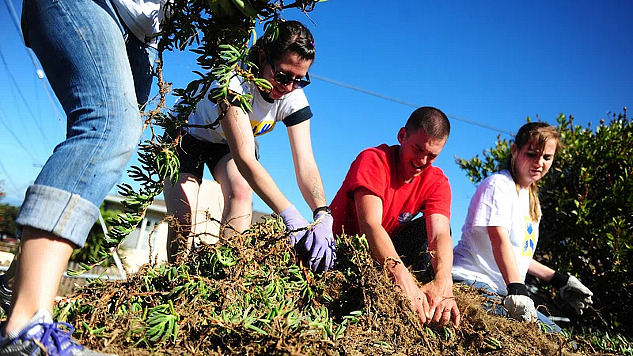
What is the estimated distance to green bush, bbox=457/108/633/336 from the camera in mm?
4684

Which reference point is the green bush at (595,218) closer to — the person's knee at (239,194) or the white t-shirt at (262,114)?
the white t-shirt at (262,114)

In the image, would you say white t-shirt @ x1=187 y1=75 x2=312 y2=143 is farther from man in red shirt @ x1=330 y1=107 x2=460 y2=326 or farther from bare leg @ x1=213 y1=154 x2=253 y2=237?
man in red shirt @ x1=330 y1=107 x2=460 y2=326

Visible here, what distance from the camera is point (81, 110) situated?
1.45 meters

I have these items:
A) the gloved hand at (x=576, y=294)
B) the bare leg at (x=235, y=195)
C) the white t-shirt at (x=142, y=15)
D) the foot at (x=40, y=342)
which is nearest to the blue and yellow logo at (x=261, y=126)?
the bare leg at (x=235, y=195)

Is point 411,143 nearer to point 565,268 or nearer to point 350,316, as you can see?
point 350,316

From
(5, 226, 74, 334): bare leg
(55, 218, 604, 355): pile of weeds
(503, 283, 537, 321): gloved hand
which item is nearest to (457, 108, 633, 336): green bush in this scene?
(503, 283, 537, 321): gloved hand

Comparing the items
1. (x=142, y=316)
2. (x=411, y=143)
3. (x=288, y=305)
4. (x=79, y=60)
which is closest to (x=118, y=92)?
(x=79, y=60)

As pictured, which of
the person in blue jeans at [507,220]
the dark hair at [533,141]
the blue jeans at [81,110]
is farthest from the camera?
the dark hair at [533,141]

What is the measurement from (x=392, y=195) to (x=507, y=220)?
3.05 ft

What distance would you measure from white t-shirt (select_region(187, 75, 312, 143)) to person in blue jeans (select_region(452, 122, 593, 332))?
147 cm

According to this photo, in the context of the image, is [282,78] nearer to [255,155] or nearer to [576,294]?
[255,155]

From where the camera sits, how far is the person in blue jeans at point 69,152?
1.26 meters

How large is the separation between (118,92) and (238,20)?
483 mm

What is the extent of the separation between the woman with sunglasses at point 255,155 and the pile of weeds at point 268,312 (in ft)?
0.54
